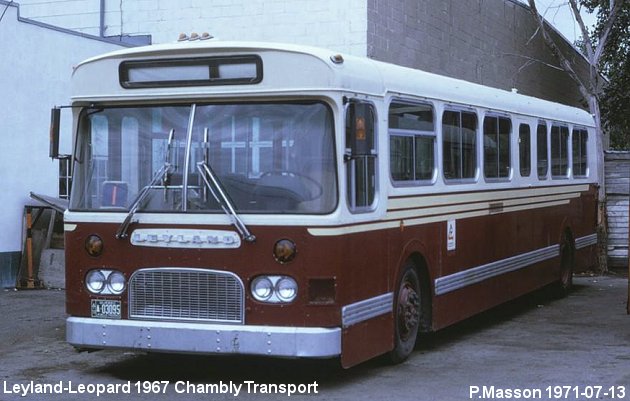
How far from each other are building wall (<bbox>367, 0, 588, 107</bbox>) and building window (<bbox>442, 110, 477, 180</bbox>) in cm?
714

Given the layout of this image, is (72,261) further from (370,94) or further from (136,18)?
(136,18)

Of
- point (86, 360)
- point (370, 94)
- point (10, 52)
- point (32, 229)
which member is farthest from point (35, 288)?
point (370, 94)

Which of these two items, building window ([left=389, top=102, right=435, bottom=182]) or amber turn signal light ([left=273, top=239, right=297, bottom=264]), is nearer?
amber turn signal light ([left=273, top=239, right=297, bottom=264])

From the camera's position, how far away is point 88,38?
17.7 metres

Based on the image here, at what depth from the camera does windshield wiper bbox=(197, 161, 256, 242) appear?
8.61 metres

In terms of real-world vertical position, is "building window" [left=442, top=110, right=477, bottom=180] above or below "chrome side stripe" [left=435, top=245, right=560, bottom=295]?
above

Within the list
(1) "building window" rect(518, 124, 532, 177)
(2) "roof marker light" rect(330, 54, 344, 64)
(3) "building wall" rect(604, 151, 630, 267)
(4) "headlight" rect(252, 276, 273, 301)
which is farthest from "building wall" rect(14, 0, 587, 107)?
(4) "headlight" rect(252, 276, 273, 301)

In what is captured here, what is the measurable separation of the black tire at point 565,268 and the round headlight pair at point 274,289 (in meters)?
7.84

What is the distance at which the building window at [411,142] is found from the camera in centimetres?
976

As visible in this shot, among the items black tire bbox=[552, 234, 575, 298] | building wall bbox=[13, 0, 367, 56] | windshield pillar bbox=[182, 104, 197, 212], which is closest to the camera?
windshield pillar bbox=[182, 104, 197, 212]

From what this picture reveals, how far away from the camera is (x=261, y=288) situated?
862cm

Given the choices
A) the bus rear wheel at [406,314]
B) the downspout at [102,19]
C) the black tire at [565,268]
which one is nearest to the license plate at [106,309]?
the bus rear wheel at [406,314]

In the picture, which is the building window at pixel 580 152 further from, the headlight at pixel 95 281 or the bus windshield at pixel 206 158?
the headlight at pixel 95 281

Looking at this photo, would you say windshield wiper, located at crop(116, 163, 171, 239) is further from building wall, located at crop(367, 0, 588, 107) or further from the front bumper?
building wall, located at crop(367, 0, 588, 107)
